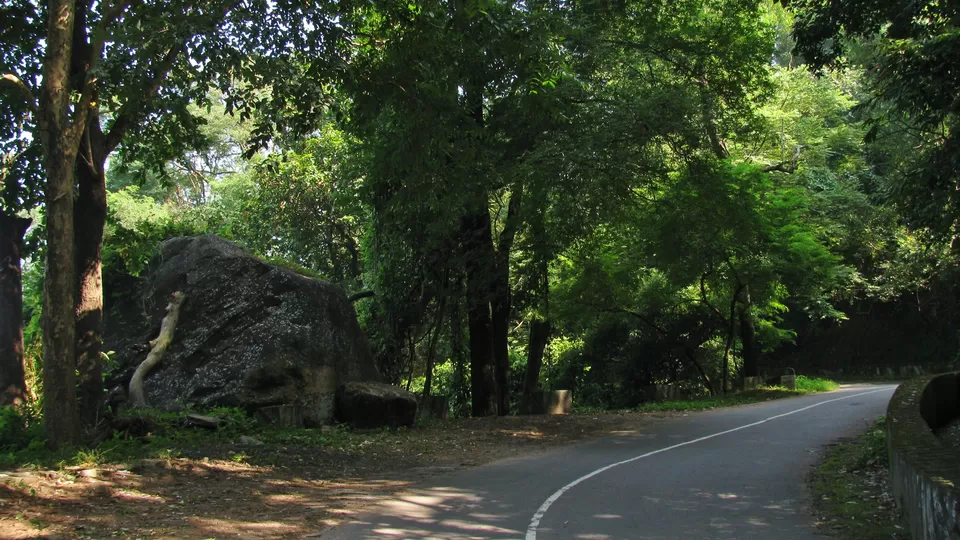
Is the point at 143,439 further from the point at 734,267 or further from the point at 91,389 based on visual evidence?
the point at 734,267

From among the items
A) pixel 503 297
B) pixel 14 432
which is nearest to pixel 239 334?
pixel 14 432

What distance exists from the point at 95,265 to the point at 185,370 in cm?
421

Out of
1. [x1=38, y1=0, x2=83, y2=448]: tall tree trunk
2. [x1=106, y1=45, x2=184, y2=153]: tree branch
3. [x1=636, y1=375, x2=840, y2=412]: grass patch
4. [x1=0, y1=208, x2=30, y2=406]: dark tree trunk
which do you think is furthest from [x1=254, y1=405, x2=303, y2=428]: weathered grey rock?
[x1=636, y1=375, x2=840, y2=412]: grass patch

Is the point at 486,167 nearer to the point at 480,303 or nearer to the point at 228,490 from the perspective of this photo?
the point at 480,303

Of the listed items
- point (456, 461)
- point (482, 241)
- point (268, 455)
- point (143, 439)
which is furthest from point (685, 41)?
point (143, 439)

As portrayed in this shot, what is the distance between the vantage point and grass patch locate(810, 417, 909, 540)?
8.15 meters

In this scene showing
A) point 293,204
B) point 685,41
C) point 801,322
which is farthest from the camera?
point 801,322

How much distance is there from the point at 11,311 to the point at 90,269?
2322 millimetres

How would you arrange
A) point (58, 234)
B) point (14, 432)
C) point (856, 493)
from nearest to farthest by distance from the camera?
point (856, 493), point (58, 234), point (14, 432)

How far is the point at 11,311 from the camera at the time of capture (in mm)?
12992

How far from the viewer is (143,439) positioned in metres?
12.2

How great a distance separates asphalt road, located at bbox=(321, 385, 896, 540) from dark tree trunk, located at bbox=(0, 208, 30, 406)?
7.11m

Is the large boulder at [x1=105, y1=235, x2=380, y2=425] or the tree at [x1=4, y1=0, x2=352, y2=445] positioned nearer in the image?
the tree at [x1=4, y1=0, x2=352, y2=445]

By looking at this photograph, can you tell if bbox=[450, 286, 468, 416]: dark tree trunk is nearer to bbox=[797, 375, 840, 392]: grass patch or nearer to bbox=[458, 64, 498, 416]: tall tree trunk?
bbox=[458, 64, 498, 416]: tall tree trunk
